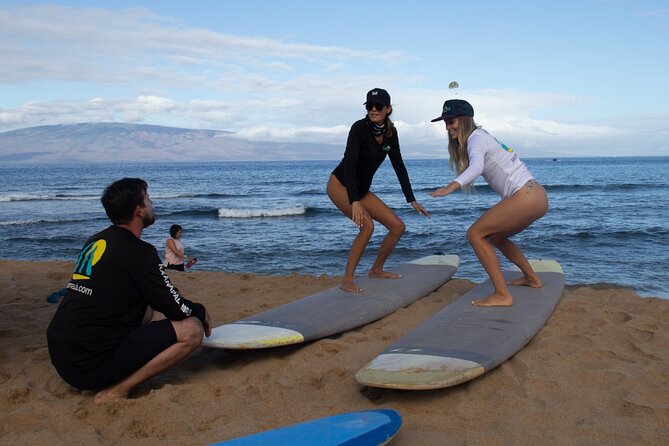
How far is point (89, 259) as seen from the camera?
3414 millimetres

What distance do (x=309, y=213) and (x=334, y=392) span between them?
694 inches

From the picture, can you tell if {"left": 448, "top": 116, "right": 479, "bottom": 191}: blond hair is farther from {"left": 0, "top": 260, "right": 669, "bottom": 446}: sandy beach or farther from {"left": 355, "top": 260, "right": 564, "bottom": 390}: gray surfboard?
{"left": 0, "top": 260, "right": 669, "bottom": 446}: sandy beach

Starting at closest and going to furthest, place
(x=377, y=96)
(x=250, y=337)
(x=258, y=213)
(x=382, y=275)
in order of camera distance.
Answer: (x=250, y=337) < (x=377, y=96) < (x=382, y=275) < (x=258, y=213)

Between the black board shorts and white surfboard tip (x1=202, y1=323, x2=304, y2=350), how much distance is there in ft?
2.26

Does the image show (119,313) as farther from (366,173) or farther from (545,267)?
(545,267)

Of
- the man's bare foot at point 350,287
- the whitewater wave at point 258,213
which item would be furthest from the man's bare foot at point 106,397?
the whitewater wave at point 258,213

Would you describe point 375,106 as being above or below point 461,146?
above

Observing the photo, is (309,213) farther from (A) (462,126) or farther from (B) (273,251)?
(A) (462,126)

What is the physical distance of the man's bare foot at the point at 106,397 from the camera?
3505 mm

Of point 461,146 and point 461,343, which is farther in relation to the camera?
point 461,146

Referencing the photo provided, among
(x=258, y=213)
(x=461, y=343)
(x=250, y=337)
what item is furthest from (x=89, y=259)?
(x=258, y=213)

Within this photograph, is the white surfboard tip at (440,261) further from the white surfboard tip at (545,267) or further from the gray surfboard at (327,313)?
the white surfboard tip at (545,267)

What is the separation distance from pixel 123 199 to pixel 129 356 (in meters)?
0.95

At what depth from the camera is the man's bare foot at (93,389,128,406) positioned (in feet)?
11.5
